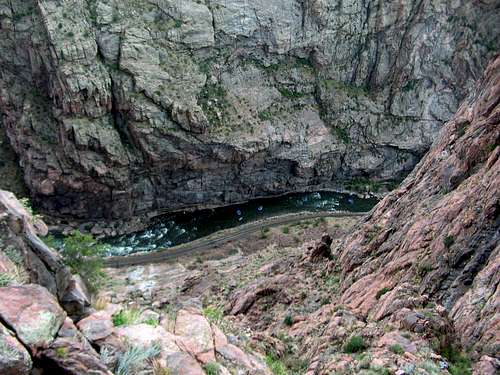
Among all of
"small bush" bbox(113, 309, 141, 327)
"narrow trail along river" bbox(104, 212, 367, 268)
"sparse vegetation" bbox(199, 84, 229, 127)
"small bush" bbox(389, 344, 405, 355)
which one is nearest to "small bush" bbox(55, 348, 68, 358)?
"small bush" bbox(113, 309, 141, 327)

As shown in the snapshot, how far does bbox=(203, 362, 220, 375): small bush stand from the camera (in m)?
10.5

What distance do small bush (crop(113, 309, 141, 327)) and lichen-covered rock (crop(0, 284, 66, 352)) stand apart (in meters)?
1.96

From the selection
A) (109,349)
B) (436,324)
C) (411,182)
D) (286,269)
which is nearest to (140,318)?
(109,349)

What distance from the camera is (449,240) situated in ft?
72.4

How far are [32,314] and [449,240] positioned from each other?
1890 centimetres

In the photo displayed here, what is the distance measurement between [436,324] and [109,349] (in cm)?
1278

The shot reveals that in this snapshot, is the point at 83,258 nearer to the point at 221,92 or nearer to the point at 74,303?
the point at 74,303

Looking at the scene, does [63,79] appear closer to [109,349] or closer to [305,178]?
[305,178]

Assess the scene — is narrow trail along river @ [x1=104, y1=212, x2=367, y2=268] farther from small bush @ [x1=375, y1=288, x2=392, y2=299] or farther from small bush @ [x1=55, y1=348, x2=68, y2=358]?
small bush @ [x1=55, y1=348, x2=68, y2=358]

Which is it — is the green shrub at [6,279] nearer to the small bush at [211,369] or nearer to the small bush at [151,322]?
the small bush at [151,322]

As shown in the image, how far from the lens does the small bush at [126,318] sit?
35.0ft

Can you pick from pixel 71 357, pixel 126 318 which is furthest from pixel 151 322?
pixel 71 357

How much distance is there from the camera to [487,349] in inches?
645

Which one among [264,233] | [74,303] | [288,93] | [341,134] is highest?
[288,93]
